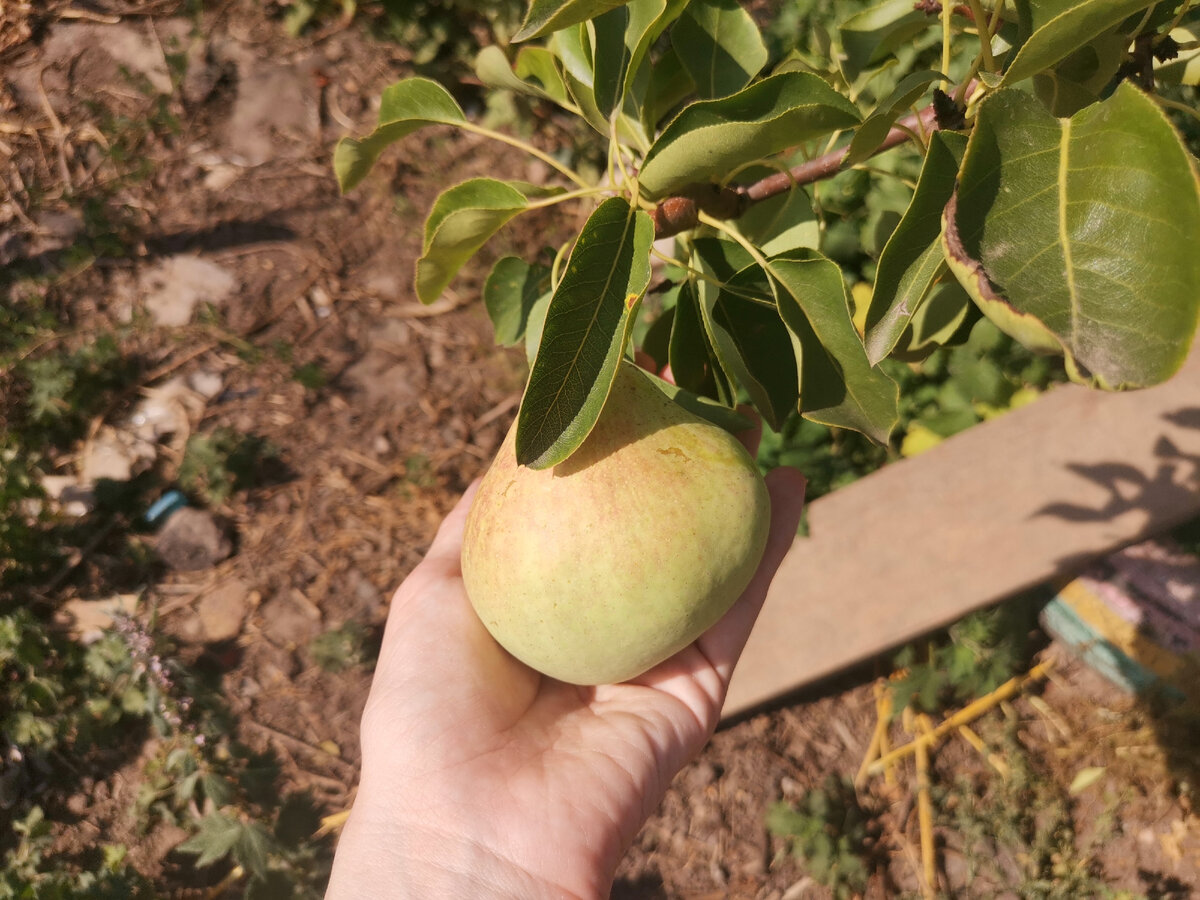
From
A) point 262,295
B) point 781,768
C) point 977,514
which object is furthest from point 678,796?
point 262,295

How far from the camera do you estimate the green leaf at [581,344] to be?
0.93 m

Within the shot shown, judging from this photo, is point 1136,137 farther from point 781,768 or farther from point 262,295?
point 262,295

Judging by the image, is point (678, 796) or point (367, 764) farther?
point (678, 796)

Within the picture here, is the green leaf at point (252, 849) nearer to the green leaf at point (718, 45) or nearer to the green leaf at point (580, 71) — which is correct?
the green leaf at point (580, 71)

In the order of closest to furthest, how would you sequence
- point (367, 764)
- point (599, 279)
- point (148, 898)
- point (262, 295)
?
point (599, 279) < point (367, 764) < point (148, 898) < point (262, 295)

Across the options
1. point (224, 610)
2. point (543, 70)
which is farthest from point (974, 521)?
point (224, 610)

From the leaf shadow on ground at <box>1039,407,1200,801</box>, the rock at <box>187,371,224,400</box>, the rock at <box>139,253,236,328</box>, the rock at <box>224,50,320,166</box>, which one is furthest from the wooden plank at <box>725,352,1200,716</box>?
the rock at <box>224,50,320,166</box>

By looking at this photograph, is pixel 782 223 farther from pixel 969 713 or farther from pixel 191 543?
pixel 191 543

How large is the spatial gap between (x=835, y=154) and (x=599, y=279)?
43 cm

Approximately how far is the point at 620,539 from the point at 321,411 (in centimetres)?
216

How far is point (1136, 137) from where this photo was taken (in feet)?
2.39

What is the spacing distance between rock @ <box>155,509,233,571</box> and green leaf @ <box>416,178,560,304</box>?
75.3 inches

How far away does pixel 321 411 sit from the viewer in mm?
2977

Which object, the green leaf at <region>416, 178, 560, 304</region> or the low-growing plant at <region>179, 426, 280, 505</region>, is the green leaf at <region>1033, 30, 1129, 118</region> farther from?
the low-growing plant at <region>179, 426, 280, 505</region>
